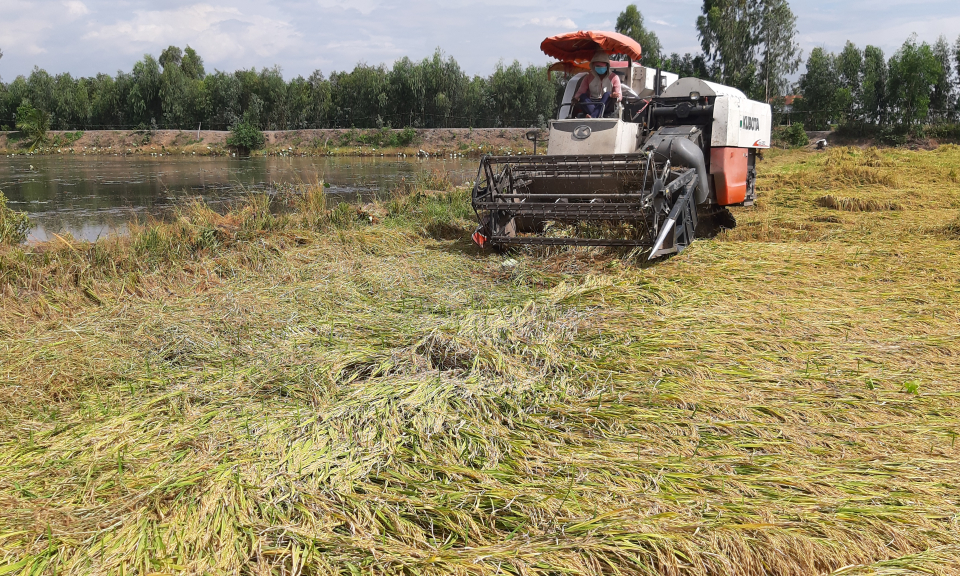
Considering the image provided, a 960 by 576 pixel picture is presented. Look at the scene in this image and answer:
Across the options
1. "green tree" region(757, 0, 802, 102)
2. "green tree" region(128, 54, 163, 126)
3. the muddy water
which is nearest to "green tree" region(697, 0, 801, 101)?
"green tree" region(757, 0, 802, 102)

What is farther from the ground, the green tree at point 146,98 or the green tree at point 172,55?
the green tree at point 172,55

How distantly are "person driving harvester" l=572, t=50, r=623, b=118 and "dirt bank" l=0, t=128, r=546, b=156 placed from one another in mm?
41799

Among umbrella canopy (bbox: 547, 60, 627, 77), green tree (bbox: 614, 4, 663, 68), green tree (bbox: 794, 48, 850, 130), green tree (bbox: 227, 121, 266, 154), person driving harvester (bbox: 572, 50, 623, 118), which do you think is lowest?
person driving harvester (bbox: 572, 50, 623, 118)

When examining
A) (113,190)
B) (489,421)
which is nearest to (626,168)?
(489,421)

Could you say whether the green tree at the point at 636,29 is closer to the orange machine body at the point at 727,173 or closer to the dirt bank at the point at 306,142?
the dirt bank at the point at 306,142

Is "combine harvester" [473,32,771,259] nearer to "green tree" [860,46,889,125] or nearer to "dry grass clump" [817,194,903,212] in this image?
"dry grass clump" [817,194,903,212]

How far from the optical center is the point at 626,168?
6922 millimetres

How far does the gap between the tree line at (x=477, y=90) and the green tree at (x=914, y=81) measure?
0.07 m

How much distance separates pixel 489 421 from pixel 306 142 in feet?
174

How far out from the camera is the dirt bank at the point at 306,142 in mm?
50844

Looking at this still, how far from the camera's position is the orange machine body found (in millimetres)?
8078

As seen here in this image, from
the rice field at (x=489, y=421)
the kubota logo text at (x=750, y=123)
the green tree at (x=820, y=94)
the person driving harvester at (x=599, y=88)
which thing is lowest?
the rice field at (x=489, y=421)

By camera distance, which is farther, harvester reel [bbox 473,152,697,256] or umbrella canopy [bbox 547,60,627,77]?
umbrella canopy [bbox 547,60,627,77]

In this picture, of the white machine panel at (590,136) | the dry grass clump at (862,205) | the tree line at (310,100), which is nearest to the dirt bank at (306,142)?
the tree line at (310,100)
